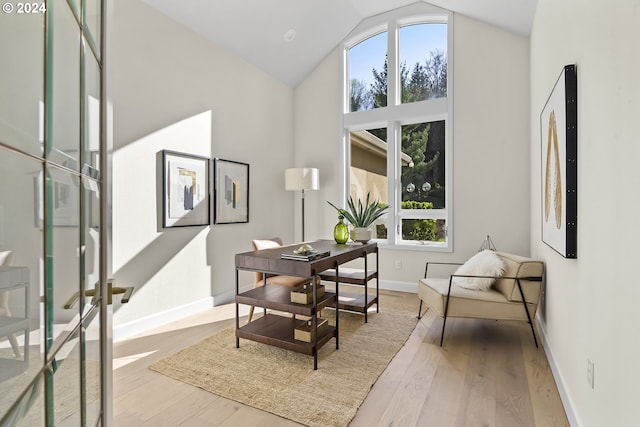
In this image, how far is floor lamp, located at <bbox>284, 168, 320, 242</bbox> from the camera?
15.0 ft

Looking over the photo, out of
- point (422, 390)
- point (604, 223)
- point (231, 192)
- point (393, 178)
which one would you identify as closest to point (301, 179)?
point (231, 192)

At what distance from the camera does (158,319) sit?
322 centimetres

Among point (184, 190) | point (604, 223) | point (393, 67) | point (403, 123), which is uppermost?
point (393, 67)

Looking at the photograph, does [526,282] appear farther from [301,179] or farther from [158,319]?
[158,319]

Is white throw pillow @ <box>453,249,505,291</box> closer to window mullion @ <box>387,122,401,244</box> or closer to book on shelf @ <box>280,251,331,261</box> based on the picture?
book on shelf @ <box>280,251,331,261</box>

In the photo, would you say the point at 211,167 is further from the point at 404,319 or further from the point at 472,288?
the point at 472,288

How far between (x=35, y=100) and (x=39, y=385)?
18.5 inches

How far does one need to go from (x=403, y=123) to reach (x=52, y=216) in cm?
444

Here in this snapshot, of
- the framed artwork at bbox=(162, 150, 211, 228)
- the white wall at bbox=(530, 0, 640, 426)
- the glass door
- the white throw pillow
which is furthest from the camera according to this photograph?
the framed artwork at bbox=(162, 150, 211, 228)

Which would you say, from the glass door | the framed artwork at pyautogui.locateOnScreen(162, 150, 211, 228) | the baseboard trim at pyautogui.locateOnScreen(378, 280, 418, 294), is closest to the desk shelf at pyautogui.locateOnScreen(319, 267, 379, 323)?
the baseboard trim at pyautogui.locateOnScreen(378, 280, 418, 294)

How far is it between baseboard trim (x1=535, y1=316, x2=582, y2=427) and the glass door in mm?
2082

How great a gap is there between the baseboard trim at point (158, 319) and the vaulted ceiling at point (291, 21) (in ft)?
9.16

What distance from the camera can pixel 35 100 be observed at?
576mm

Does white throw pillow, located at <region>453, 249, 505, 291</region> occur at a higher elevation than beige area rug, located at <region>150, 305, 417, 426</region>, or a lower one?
higher
